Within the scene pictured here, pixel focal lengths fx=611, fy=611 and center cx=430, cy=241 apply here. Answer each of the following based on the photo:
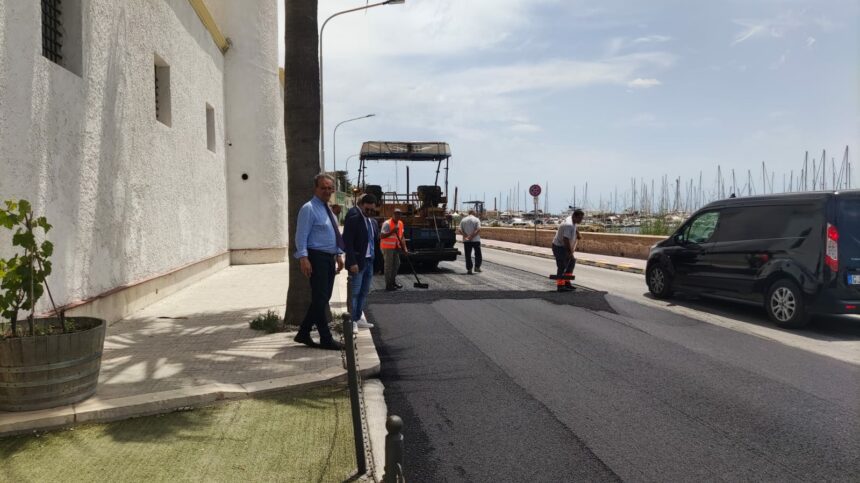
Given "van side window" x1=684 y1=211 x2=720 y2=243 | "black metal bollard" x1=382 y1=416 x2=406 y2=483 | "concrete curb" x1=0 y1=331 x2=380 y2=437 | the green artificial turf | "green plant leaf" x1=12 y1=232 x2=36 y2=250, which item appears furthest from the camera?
"van side window" x1=684 y1=211 x2=720 y2=243

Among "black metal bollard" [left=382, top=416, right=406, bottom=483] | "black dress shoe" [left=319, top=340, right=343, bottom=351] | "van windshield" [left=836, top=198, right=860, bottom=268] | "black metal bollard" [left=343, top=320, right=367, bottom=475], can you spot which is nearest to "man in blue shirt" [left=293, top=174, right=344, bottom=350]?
"black dress shoe" [left=319, top=340, right=343, bottom=351]

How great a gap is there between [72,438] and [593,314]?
7.09 m

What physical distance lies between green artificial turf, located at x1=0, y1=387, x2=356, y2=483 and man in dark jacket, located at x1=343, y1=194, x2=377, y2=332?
9.43 feet

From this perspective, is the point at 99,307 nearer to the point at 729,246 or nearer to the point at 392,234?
the point at 392,234

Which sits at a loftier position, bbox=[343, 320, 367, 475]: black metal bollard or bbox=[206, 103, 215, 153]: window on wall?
bbox=[206, 103, 215, 153]: window on wall

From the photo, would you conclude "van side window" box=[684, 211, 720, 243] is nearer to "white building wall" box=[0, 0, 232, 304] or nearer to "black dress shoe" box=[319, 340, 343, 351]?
"black dress shoe" box=[319, 340, 343, 351]

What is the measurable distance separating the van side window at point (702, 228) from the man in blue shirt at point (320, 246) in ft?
22.0

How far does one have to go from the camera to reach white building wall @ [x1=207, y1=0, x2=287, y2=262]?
670 inches

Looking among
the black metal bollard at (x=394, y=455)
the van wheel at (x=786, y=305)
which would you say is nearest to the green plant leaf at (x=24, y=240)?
the black metal bollard at (x=394, y=455)

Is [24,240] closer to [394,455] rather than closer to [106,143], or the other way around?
[394,455]

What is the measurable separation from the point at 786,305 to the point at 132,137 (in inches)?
373

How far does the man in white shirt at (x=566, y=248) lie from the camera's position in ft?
38.4

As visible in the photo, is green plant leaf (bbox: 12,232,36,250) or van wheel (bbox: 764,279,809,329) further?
van wheel (bbox: 764,279,809,329)

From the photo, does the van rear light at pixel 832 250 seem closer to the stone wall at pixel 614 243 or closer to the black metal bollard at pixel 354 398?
the black metal bollard at pixel 354 398
